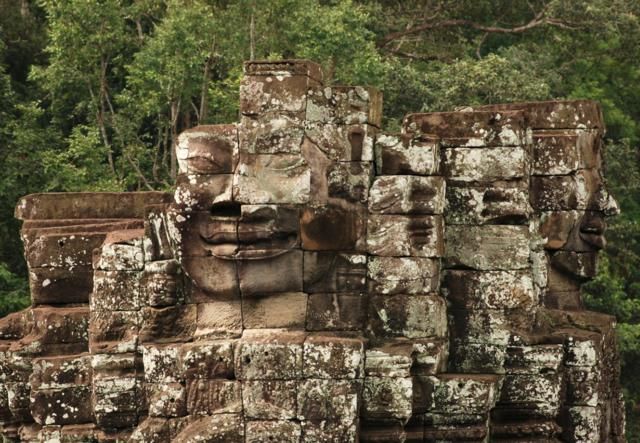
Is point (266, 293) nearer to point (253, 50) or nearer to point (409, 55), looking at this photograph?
point (253, 50)

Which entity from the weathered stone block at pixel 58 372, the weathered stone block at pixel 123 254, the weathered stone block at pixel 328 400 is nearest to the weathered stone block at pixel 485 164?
the weathered stone block at pixel 328 400

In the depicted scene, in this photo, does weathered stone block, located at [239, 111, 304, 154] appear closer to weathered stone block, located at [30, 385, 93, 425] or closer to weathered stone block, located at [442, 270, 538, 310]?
weathered stone block, located at [442, 270, 538, 310]

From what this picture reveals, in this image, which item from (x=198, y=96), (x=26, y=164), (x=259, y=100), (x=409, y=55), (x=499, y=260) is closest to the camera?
Answer: (x=259, y=100)

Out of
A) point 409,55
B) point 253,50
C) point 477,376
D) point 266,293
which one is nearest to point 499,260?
point 477,376

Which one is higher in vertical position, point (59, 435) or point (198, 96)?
point (198, 96)

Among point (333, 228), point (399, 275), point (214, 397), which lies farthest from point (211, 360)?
point (399, 275)

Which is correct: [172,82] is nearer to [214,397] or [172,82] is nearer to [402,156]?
[402,156]

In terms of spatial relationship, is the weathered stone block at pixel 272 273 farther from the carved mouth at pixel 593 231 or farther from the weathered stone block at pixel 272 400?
the carved mouth at pixel 593 231

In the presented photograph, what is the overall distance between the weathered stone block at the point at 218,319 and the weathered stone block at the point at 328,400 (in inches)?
40.5

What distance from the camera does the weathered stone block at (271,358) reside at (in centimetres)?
2125

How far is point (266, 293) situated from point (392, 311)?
1.34 meters

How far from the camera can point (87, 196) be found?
79.5 ft

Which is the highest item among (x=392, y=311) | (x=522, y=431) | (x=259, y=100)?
(x=259, y=100)

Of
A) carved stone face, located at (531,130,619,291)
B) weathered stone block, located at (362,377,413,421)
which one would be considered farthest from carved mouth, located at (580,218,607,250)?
weathered stone block, located at (362,377,413,421)
